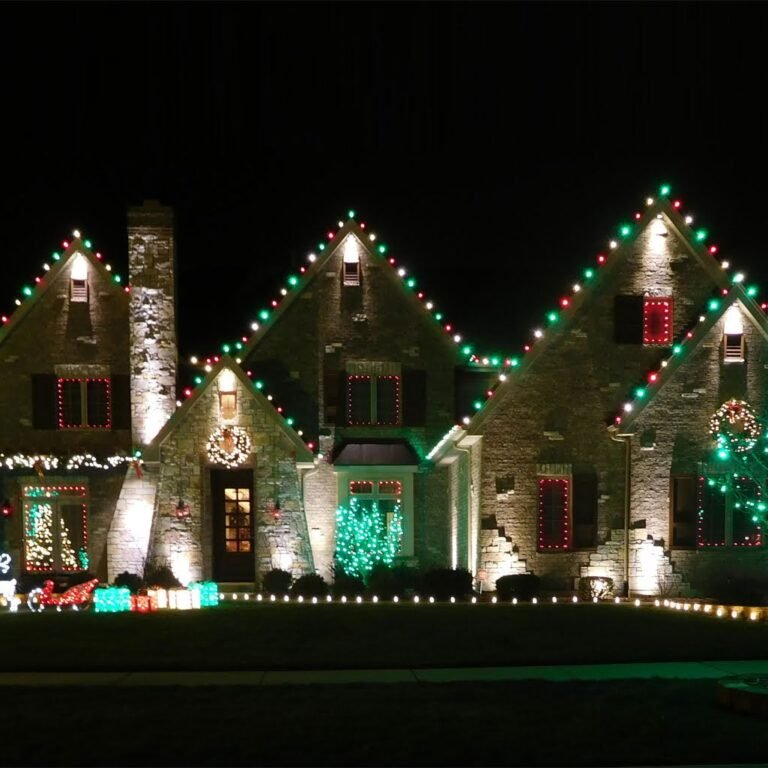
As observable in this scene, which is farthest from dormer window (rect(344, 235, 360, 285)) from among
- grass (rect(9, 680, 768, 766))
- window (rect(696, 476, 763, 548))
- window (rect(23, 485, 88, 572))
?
grass (rect(9, 680, 768, 766))

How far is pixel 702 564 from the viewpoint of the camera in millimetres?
20141

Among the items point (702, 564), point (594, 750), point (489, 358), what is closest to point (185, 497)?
point (489, 358)

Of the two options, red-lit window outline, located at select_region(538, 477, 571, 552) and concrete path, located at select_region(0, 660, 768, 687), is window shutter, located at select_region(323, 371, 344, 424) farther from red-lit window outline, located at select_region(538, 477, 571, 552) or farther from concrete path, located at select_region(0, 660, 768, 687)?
concrete path, located at select_region(0, 660, 768, 687)

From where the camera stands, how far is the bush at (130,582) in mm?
19812

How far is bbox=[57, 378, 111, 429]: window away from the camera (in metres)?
22.5

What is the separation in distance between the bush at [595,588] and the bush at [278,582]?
584cm

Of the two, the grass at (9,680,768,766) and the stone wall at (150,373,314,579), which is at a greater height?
the stone wall at (150,373,314,579)

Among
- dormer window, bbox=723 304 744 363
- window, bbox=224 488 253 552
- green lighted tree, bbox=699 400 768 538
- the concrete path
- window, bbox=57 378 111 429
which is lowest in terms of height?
the concrete path

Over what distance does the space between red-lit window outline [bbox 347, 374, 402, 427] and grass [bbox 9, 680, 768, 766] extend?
37.1ft

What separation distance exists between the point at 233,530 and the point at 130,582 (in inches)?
96.5

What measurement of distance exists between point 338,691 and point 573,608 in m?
7.67

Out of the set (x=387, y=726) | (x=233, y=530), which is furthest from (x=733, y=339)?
(x=387, y=726)

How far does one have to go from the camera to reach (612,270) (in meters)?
20.7

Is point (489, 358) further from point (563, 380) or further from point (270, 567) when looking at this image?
point (270, 567)
